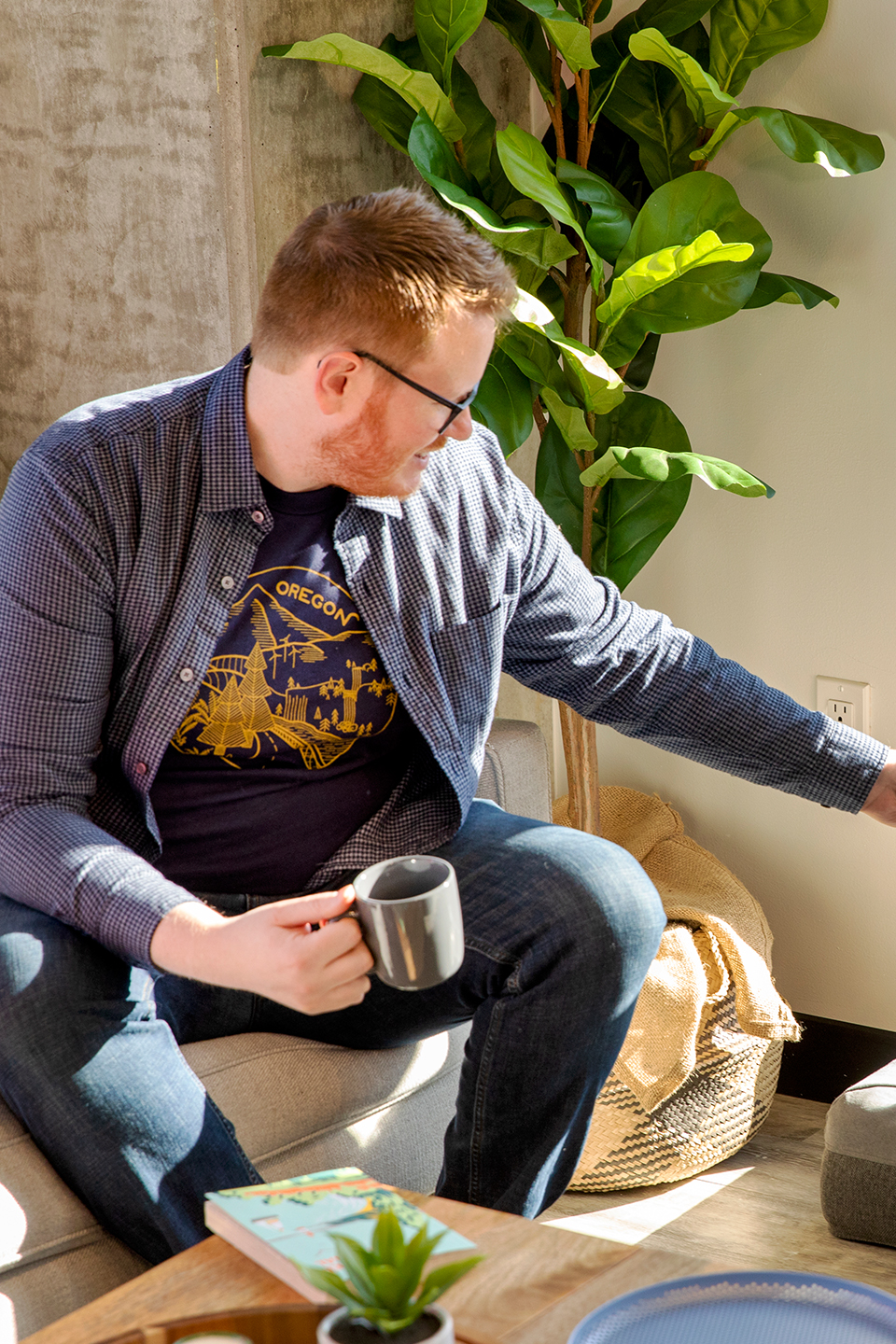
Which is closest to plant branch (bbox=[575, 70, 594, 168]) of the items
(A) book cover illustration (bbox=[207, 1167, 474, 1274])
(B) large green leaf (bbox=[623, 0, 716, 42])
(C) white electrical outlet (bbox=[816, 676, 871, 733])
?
(B) large green leaf (bbox=[623, 0, 716, 42])

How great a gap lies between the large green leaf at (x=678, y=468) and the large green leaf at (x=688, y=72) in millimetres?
448

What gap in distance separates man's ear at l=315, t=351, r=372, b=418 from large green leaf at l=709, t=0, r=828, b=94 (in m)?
0.88

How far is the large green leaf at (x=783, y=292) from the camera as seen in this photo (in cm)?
182

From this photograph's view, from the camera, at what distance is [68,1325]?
0.81 meters

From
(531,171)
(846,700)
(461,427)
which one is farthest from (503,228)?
(846,700)

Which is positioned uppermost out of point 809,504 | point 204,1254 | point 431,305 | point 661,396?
point 431,305

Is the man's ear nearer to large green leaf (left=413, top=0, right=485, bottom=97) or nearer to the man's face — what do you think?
the man's face

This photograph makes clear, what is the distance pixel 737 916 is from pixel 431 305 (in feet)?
3.66

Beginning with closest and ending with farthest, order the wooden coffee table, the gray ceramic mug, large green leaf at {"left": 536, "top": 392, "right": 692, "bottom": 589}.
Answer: the wooden coffee table → the gray ceramic mug → large green leaf at {"left": 536, "top": 392, "right": 692, "bottom": 589}

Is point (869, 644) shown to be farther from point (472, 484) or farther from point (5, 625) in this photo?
point (5, 625)

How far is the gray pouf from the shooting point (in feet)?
5.28

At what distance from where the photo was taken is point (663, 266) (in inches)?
65.4

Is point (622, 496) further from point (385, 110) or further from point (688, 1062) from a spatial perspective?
point (688, 1062)

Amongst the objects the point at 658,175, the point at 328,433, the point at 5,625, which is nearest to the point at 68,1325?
the point at 5,625
